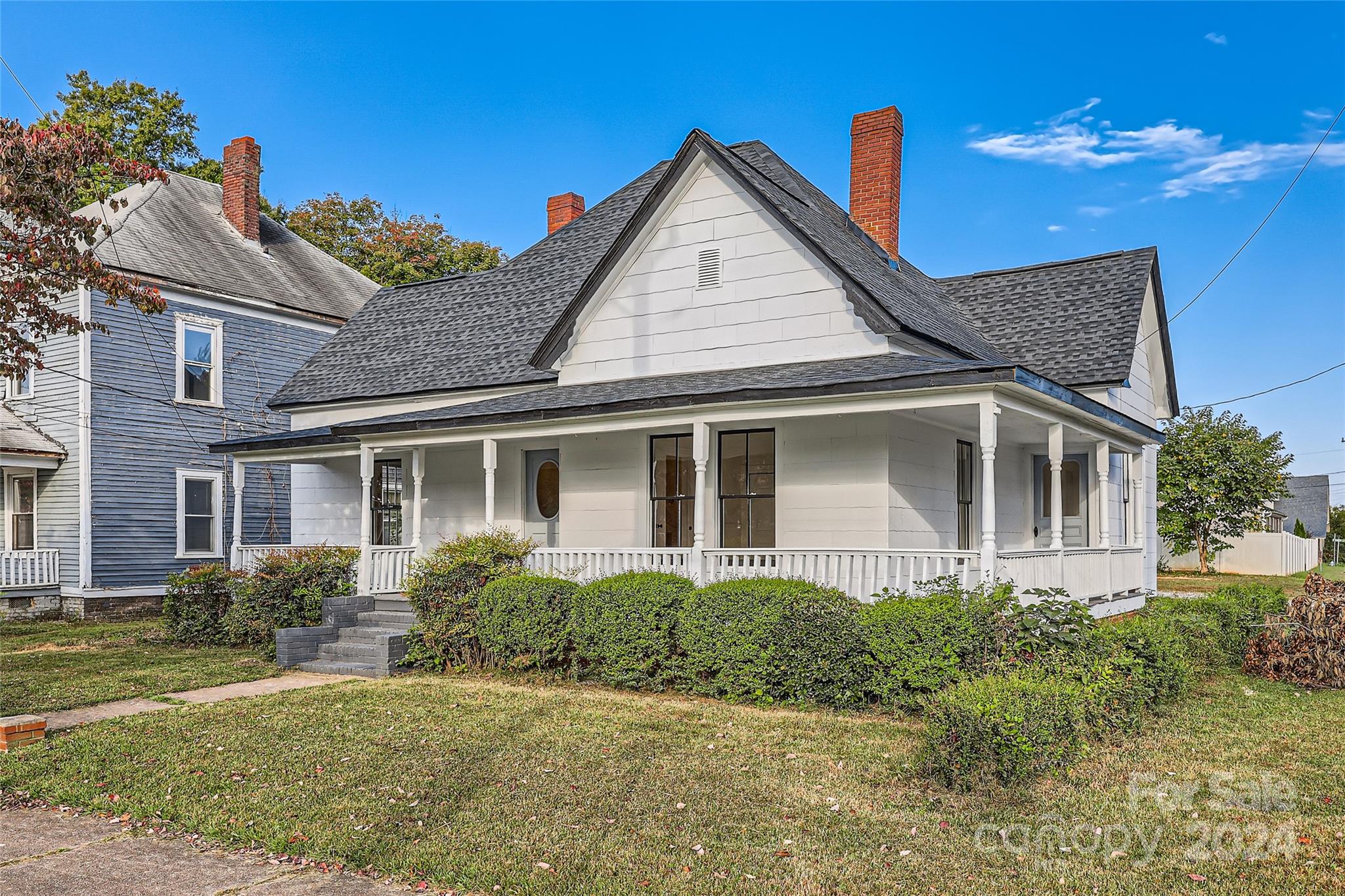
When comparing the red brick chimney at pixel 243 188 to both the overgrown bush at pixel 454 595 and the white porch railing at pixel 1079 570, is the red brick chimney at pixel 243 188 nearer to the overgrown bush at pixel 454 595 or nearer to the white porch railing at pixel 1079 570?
the overgrown bush at pixel 454 595

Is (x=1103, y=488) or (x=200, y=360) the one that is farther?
(x=200, y=360)

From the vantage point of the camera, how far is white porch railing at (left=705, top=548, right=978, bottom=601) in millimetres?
11289

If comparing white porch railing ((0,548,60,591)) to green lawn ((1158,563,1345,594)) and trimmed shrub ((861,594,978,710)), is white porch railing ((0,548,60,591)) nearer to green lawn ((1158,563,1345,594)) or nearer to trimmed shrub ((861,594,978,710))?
trimmed shrub ((861,594,978,710))

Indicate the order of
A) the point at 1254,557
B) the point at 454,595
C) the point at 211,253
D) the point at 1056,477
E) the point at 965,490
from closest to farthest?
the point at 1056,477, the point at 454,595, the point at 965,490, the point at 211,253, the point at 1254,557

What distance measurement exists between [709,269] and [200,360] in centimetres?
1348

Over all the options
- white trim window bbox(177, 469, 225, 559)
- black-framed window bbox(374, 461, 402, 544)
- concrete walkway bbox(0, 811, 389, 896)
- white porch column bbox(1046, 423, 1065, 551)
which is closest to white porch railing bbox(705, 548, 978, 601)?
white porch column bbox(1046, 423, 1065, 551)

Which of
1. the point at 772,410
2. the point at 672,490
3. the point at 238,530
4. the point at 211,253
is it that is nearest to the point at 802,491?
the point at 772,410

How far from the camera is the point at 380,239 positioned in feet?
129

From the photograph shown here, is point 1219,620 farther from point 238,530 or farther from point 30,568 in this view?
point 30,568

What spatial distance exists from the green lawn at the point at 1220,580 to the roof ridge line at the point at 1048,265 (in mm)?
11511

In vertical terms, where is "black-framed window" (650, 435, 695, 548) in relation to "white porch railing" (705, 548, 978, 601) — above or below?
above

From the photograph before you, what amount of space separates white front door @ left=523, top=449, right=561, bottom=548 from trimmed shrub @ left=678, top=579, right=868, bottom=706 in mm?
5792

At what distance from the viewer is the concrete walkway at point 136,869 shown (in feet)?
17.7

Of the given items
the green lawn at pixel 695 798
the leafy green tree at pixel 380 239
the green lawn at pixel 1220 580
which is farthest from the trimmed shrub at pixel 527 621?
the leafy green tree at pixel 380 239
